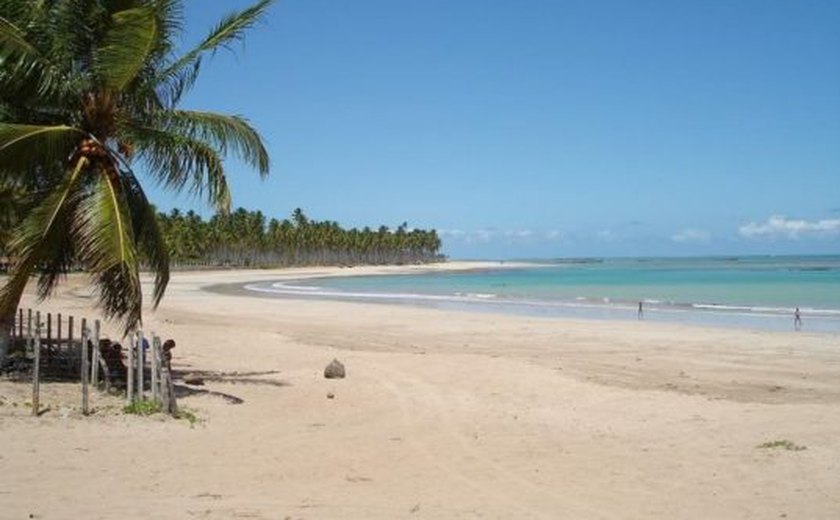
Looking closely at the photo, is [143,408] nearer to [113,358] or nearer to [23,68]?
[113,358]

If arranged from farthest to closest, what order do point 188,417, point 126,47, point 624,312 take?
point 624,312 → point 126,47 → point 188,417

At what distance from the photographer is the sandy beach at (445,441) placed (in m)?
7.61

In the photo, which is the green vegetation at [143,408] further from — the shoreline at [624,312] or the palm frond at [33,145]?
the shoreline at [624,312]

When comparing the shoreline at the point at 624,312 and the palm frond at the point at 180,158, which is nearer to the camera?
the palm frond at the point at 180,158

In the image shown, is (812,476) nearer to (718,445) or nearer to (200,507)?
(718,445)

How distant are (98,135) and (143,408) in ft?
13.6

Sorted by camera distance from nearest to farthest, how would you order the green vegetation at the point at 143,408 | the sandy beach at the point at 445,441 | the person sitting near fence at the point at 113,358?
the sandy beach at the point at 445,441 < the green vegetation at the point at 143,408 < the person sitting near fence at the point at 113,358

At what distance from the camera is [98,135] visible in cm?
1211

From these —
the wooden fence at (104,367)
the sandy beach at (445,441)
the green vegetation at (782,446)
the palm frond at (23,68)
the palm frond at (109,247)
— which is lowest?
the sandy beach at (445,441)

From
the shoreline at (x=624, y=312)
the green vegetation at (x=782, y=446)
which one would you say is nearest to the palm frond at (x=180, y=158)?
the green vegetation at (x=782, y=446)

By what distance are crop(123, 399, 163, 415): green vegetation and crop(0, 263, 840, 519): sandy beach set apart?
163mm

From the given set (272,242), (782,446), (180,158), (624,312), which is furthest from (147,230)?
(272,242)

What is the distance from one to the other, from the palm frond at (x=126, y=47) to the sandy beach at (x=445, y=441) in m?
4.57

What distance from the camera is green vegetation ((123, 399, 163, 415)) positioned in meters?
10.8
